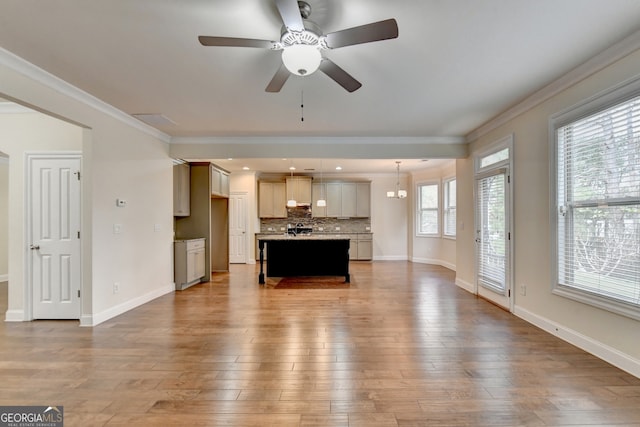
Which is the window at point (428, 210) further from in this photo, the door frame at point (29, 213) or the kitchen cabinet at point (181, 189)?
the door frame at point (29, 213)

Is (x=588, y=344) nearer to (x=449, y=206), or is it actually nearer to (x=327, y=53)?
(x=327, y=53)

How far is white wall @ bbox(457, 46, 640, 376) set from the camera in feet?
8.27

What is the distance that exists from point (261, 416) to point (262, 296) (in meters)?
3.09

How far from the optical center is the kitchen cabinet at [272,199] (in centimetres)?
875

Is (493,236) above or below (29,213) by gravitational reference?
below

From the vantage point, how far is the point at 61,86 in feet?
10.3

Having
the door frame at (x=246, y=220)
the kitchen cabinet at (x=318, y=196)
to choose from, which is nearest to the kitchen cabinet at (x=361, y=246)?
the kitchen cabinet at (x=318, y=196)

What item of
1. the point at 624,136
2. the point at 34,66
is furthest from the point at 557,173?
the point at 34,66

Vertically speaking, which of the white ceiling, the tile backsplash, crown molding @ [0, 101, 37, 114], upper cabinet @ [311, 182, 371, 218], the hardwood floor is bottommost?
the hardwood floor

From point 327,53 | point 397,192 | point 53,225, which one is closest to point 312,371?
point 327,53

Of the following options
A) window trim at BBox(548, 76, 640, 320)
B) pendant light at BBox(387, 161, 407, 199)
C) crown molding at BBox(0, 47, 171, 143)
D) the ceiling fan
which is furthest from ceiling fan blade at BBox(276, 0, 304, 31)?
pendant light at BBox(387, 161, 407, 199)

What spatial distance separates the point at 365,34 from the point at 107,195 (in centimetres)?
361

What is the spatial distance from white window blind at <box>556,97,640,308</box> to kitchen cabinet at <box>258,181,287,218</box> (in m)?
6.63

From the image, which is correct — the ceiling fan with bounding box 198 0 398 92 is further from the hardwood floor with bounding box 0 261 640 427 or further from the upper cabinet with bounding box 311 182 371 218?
the upper cabinet with bounding box 311 182 371 218
